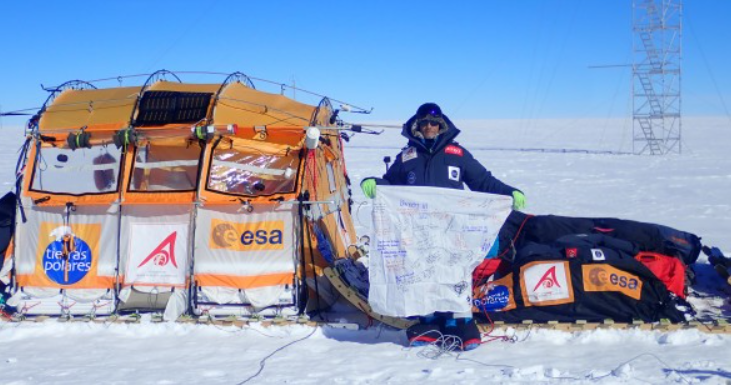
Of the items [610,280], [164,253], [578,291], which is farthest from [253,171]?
[610,280]

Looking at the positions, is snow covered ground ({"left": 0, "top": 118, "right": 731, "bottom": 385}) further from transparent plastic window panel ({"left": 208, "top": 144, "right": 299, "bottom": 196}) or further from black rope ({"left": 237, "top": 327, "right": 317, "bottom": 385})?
transparent plastic window panel ({"left": 208, "top": 144, "right": 299, "bottom": 196})

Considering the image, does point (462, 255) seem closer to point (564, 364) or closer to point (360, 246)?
point (564, 364)

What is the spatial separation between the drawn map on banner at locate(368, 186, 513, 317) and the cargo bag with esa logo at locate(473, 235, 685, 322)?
0.62 metres

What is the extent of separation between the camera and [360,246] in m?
8.86

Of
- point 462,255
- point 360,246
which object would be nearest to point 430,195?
point 462,255

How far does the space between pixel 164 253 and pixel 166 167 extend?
92 cm

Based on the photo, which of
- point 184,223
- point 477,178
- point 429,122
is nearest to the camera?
point 429,122

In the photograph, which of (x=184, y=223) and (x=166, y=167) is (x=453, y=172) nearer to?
(x=184, y=223)

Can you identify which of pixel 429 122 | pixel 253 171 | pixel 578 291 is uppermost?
pixel 429 122

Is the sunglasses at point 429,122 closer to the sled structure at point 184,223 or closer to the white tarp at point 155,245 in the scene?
the sled structure at point 184,223

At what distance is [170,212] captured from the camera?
7148 mm

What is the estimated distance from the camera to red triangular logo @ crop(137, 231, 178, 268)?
7156 mm

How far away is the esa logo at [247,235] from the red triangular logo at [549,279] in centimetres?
248

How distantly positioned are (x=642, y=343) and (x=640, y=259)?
1.40 metres
